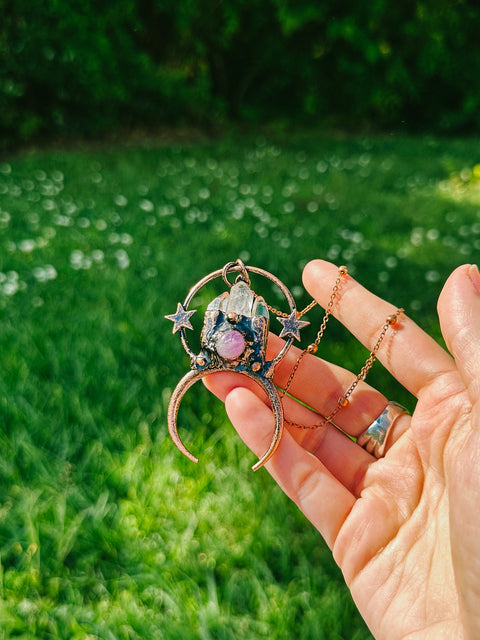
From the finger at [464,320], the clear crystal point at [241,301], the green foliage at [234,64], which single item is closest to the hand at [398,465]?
the finger at [464,320]

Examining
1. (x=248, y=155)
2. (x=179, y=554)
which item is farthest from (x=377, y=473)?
(x=248, y=155)

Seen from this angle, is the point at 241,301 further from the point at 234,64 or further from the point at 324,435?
the point at 234,64

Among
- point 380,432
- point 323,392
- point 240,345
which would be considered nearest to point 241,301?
point 240,345

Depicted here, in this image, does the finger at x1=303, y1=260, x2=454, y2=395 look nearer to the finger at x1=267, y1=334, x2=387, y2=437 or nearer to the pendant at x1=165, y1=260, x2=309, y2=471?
the finger at x1=267, y1=334, x2=387, y2=437

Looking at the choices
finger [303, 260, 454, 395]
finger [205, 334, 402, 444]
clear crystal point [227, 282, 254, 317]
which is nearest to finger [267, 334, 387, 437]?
finger [205, 334, 402, 444]

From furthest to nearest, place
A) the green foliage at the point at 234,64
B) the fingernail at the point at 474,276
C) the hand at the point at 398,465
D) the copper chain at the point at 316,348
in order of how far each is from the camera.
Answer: the green foliage at the point at 234,64 → the copper chain at the point at 316,348 → the fingernail at the point at 474,276 → the hand at the point at 398,465

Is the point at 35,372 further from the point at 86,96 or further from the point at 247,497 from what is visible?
the point at 86,96

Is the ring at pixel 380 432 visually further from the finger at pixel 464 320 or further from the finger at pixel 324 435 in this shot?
the finger at pixel 464 320
